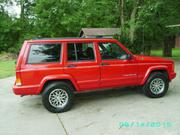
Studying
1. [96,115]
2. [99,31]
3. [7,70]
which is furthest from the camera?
[99,31]

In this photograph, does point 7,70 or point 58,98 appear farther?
point 7,70

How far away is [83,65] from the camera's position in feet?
19.7

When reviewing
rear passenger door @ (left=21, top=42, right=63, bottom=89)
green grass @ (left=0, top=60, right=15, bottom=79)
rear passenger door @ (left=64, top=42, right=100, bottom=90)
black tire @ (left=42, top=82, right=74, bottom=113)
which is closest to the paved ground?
black tire @ (left=42, top=82, right=74, bottom=113)

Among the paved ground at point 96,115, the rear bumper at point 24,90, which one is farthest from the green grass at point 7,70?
the rear bumper at point 24,90

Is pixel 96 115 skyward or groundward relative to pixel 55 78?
groundward

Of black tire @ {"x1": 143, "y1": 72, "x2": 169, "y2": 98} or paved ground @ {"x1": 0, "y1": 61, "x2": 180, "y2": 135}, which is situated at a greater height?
black tire @ {"x1": 143, "y1": 72, "x2": 169, "y2": 98}

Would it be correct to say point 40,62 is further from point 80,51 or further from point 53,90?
point 80,51

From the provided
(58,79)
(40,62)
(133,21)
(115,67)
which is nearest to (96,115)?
(58,79)

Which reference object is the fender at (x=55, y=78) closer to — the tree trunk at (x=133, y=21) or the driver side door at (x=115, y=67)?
the driver side door at (x=115, y=67)

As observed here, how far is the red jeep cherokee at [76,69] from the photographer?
5.62 metres

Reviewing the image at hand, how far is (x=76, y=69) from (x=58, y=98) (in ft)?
2.84

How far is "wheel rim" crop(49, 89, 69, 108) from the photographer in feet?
19.0

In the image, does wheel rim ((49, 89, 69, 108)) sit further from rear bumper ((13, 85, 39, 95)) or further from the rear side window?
the rear side window

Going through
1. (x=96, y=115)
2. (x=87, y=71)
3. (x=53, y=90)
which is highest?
(x=87, y=71)
